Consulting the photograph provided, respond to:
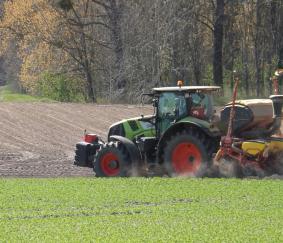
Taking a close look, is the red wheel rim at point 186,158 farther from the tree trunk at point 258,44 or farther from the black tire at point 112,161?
the tree trunk at point 258,44

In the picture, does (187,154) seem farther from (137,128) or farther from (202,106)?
(137,128)

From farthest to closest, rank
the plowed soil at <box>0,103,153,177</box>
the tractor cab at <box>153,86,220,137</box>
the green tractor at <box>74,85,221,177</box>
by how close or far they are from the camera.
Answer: the plowed soil at <box>0,103,153,177</box> < the tractor cab at <box>153,86,220,137</box> < the green tractor at <box>74,85,221,177</box>

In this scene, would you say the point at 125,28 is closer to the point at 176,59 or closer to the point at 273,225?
the point at 176,59

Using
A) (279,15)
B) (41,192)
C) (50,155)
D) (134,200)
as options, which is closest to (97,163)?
(41,192)

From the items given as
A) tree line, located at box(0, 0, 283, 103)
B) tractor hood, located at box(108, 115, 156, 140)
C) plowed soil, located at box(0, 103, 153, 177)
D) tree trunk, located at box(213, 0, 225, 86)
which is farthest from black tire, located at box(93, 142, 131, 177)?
tree trunk, located at box(213, 0, 225, 86)

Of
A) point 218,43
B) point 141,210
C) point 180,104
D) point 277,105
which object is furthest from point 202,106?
point 218,43

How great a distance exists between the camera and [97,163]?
61.2ft

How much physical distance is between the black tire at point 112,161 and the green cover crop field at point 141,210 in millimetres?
1008

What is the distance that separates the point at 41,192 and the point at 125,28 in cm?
2601

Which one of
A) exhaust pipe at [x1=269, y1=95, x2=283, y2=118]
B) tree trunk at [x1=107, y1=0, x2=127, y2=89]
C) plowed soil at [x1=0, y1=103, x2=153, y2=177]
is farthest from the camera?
tree trunk at [x1=107, y1=0, x2=127, y2=89]

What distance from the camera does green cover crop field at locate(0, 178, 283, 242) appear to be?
1059 centimetres

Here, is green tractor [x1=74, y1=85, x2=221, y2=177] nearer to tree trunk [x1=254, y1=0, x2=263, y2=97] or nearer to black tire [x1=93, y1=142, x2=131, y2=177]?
black tire [x1=93, y1=142, x2=131, y2=177]

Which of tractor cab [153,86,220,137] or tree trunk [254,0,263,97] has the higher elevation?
tree trunk [254,0,263,97]

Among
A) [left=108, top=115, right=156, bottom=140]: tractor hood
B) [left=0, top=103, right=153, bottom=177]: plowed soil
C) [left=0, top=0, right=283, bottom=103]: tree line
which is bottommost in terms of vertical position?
[left=0, top=103, right=153, bottom=177]: plowed soil
